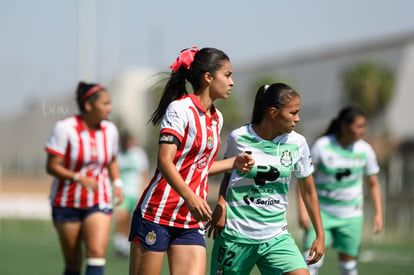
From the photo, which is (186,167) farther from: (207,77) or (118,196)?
(118,196)

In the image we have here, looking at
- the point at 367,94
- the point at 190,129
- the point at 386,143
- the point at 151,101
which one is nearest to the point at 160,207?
the point at 190,129

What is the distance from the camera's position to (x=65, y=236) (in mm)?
7762

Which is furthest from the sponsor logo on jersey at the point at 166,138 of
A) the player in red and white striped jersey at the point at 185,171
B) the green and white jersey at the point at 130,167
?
the green and white jersey at the point at 130,167

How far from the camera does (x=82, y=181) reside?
7.70m

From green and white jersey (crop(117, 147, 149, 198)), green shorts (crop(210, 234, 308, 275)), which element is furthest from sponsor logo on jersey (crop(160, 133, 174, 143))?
green and white jersey (crop(117, 147, 149, 198))

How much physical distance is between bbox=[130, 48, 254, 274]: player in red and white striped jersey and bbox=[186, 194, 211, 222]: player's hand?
0.81 ft

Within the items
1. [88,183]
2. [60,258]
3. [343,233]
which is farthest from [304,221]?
[60,258]

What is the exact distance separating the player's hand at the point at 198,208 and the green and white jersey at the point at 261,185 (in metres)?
1.05

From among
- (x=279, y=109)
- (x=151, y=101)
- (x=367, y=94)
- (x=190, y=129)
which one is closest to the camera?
(x=190, y=129)

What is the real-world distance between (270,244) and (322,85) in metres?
42.9

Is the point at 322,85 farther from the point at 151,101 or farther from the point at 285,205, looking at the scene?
the point at 285,205

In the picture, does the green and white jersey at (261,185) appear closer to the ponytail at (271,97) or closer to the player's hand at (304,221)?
the ponytail at (271,97)

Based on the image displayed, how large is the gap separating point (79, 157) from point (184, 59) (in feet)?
8.75

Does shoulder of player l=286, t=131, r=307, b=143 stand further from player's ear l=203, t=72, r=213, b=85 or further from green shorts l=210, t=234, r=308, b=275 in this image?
player's ear l=203, t=72, r=213, b=85
